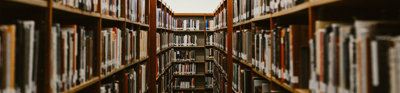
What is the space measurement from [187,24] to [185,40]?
34 centimetres

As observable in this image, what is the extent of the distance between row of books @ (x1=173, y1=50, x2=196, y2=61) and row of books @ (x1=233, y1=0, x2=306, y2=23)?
9.02 ft

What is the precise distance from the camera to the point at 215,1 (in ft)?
20.1

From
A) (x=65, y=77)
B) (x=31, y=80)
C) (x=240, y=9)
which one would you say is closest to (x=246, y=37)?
(x=240, y=9)

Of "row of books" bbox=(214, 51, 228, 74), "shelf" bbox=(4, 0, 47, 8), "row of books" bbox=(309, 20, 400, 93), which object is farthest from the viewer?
"row of books" bbox=(214, 51, 228, 74)

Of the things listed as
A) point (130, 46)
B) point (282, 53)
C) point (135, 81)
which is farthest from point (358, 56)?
point (135, 81)

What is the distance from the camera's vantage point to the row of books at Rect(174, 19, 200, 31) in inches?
211

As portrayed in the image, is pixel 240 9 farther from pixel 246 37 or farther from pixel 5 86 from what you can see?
pixel 5 86

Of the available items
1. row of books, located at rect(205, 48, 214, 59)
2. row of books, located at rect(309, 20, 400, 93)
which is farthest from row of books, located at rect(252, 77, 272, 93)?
row of books, located at rect(205, 48, 214, 59)

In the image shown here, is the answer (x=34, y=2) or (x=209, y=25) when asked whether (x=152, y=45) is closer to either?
(x=34, y=2)

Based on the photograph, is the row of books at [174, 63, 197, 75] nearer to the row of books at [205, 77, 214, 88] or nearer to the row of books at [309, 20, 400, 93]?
the row of books at [205, 77, 214, 88]

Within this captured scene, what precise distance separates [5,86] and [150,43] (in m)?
2.29

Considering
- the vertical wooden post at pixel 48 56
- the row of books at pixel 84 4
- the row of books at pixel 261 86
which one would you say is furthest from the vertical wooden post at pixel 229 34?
the vertical wooden post at pixel 48 56

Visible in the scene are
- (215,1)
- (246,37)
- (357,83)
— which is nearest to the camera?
(357,83)

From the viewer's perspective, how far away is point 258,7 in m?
1.81
